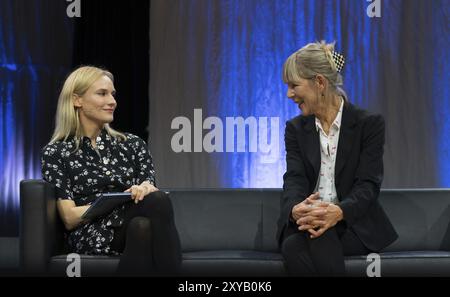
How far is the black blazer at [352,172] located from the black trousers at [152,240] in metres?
0.43

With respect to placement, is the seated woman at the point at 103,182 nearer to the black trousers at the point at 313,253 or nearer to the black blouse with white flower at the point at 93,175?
the black blouse with white flower at the point at 93,175

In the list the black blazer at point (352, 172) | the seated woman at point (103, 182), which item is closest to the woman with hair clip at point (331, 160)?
the black blazer at point (352, 172)

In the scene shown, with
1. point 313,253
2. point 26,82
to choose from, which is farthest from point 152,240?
point 26,82

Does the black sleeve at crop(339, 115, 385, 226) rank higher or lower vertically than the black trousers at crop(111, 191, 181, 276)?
higher

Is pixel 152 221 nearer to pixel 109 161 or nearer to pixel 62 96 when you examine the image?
pixel 109 161

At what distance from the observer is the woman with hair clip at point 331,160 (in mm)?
2697

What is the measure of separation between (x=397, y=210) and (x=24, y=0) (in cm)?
295

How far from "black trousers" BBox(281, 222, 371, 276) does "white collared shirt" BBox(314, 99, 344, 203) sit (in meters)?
0.18

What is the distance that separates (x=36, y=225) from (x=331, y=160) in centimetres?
119

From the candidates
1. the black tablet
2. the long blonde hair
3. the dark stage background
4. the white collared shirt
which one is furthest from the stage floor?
the white collared shirt

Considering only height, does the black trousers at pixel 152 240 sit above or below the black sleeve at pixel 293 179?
below

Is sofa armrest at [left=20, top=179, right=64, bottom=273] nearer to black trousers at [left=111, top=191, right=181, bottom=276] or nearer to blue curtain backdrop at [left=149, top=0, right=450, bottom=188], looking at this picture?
black trousers at [left=111, top=191, right=181, bottom=276]

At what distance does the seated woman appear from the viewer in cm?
265
